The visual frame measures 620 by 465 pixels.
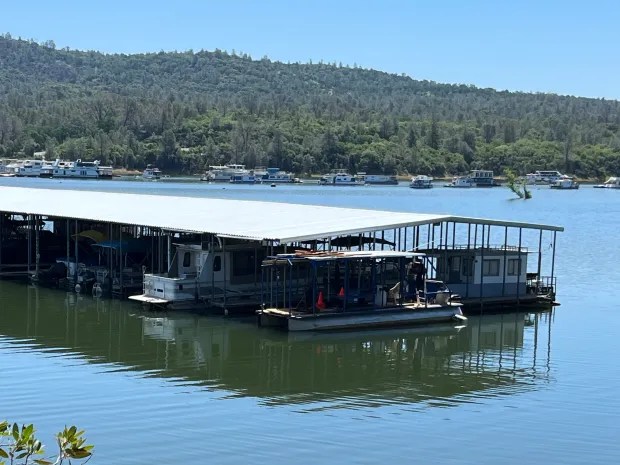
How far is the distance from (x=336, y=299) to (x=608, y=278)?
84.4 feet

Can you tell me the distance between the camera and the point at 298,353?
33.3 metres

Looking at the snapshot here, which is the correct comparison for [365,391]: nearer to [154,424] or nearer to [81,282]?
[154,424]

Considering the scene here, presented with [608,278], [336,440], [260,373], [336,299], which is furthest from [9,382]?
[608,278]

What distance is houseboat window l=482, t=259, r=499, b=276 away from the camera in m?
42.2

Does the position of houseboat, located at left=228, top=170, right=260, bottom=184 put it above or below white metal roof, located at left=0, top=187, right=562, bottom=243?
below

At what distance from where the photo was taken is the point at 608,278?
57.3 meters

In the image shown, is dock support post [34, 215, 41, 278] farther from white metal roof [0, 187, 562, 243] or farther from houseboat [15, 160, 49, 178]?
houseboat [15, 160, 49, 178]

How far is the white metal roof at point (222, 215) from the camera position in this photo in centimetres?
3798

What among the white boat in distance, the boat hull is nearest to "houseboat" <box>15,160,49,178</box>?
the white boat in distance

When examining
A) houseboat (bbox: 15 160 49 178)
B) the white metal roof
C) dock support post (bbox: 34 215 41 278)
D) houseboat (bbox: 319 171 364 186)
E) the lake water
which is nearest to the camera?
the lake water

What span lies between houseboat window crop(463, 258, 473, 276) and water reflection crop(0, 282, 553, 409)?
210cm

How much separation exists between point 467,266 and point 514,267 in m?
2.26

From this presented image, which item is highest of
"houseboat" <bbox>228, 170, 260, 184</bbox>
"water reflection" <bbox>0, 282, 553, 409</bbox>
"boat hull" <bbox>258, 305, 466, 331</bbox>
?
"boat hull" <bbox>258, 305, 466, 331</bbox>

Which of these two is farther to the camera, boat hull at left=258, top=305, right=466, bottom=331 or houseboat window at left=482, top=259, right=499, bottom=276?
houseboat window at left=482, top=259, right=499, bottom=276
